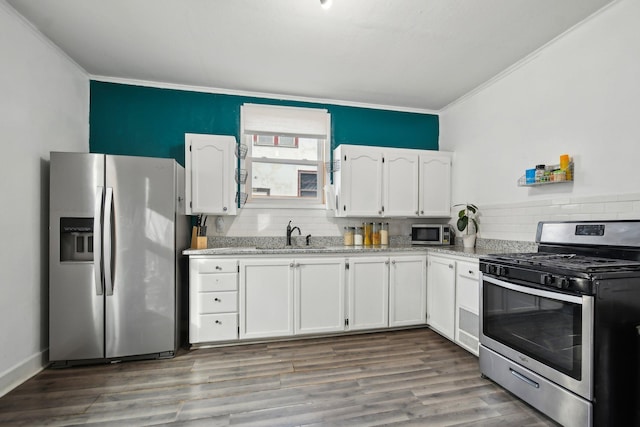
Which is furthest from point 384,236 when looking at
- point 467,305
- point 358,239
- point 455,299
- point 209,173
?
point 209,173

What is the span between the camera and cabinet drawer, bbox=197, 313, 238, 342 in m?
2.87

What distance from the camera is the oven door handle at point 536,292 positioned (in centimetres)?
170

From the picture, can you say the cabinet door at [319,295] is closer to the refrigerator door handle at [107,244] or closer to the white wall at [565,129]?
the refrigerator door handle at [107,244]

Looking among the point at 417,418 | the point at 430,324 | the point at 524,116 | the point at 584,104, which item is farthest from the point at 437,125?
the point at 417,418

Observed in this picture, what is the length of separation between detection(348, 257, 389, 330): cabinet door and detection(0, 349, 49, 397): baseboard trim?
2677 mm

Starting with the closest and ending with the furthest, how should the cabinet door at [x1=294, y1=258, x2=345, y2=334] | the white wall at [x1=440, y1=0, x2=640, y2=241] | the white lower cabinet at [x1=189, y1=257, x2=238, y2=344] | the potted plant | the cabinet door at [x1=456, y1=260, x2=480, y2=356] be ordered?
the white wall at [x1=440, y1=0, x2=640, y2=241]
the cabinet door at [x1=456, y1=260, x2=480, y2=356]
the white lower cabinet at [x1=189, y1=257, x2=238, y2=344]
the cabinet door at [x1=294, y1=258, x2=345, y2=334]
the potted plant

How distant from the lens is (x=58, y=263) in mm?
2500

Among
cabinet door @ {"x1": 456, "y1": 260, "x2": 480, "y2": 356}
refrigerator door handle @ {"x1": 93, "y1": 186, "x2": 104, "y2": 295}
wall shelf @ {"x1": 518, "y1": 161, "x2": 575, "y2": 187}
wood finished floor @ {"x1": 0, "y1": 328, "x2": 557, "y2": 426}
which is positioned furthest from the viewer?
cabinet door @ {"x1": 456, "y1": 260, "x2": 480, "y2": 356}

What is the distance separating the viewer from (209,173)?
318cm

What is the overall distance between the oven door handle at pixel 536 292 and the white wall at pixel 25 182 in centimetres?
351

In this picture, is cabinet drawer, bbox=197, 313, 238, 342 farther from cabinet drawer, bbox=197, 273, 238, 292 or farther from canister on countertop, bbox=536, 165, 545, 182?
canister on countertop, bbox=536, 165, 545, 182

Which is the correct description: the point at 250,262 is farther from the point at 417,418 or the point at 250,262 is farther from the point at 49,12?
the point at 49,12

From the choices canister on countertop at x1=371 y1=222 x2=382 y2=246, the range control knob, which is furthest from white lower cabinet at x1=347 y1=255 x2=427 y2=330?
the range control knob

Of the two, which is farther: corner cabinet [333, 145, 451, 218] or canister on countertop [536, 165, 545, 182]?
corner cabinet [333, 145, 451, 218]
